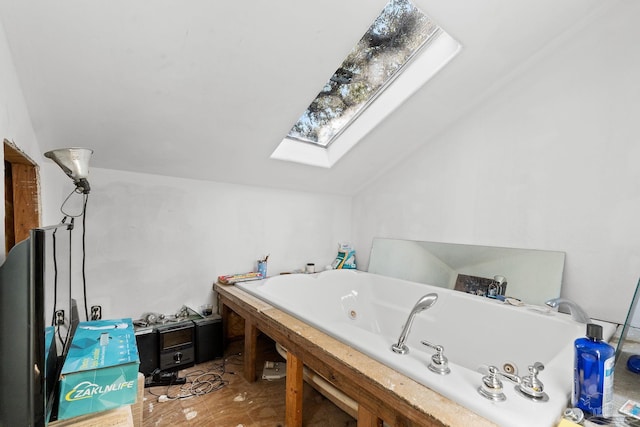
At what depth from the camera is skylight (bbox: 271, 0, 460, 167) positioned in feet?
6.21

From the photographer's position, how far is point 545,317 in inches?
67.1

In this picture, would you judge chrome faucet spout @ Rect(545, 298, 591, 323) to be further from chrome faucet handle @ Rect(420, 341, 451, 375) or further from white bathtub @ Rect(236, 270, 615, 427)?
chrome faucet handle @ Rect(420, 341, 451, 375)

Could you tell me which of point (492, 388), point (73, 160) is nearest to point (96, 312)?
point (73, 160)

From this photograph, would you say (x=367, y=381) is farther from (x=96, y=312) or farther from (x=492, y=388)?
(x=96, y=312)

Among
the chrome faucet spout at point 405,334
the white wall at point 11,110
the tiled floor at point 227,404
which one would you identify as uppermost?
the white wall at point 11,110

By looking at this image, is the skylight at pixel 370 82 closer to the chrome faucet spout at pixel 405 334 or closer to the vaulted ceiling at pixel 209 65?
the vaulted ceiling at pixel 209 65

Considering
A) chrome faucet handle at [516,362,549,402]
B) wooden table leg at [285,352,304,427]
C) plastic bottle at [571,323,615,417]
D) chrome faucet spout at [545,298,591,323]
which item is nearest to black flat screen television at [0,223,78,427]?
wooden table leg at [285,352,304,427]

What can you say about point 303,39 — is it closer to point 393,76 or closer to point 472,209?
point 393,76

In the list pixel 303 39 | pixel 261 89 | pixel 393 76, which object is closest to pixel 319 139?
pixel 393 76

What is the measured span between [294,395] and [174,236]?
1521 millimetres

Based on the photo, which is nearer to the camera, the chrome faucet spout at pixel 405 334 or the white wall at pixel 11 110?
the white wall at pixel 11 110

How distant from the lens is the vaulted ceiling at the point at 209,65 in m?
1.26

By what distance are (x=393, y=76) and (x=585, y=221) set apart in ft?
5.24

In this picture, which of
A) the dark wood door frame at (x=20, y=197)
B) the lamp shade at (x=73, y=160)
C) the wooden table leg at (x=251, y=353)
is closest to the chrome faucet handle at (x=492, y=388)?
the wooden table leg at (x=251, y=353)
